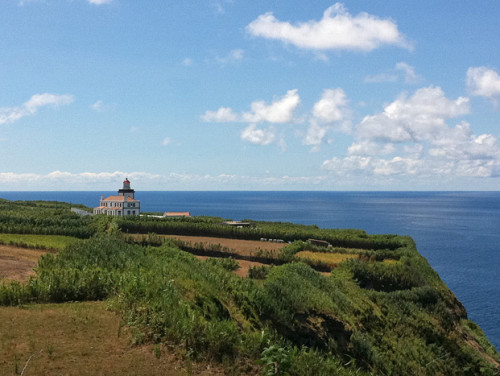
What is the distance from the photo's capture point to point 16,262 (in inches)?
1135

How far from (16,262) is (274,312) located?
18.9 metres

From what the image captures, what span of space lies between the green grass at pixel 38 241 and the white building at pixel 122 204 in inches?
1795

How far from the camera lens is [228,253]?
51.5 m

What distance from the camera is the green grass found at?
1592 inches

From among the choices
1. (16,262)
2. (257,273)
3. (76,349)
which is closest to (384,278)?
(257,273)

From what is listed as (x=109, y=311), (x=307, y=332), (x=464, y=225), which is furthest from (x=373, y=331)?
(x=464, y=225)

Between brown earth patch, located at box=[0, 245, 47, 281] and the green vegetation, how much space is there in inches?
71.3

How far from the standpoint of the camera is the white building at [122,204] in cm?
9556

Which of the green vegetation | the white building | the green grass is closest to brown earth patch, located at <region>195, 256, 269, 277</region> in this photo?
the green vegetation

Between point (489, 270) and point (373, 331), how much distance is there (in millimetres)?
62009

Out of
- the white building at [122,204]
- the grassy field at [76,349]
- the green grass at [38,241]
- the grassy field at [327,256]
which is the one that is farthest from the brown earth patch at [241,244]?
the white building at [122,204]

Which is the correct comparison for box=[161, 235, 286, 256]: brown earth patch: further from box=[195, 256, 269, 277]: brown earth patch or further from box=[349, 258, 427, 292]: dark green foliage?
box=[349, 258, 427, 292]: dark green foliage

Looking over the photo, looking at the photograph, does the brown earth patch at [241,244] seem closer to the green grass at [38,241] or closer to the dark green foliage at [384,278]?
the dark green foliage at [384,278]

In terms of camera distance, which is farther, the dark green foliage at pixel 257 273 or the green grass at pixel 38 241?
the green grass at pixel 38 241
